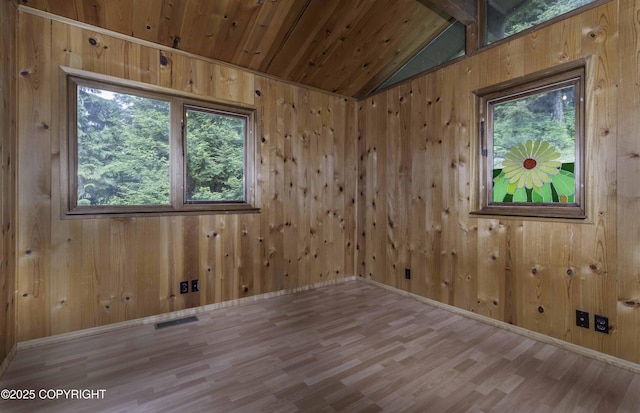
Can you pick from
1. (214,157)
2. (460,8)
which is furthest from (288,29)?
(460,8)

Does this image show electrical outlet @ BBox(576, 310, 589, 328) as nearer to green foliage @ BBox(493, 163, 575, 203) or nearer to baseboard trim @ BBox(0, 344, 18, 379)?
green foliage @ BBox(493, 163, 575, 203)

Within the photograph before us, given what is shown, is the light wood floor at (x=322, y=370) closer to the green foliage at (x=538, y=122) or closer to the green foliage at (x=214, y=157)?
the green foliage at (x=214, y=157)

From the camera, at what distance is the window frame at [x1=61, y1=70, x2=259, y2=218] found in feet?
7.66

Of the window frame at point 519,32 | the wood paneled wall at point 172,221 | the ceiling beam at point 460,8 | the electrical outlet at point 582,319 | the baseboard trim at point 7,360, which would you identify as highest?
the ceiling beam at point 460,8

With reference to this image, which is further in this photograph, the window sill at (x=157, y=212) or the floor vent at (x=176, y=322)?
the floor vent at (x=176, y=322)

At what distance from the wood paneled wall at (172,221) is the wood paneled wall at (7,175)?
0.08 meters

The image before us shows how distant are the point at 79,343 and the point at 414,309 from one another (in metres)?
2.91

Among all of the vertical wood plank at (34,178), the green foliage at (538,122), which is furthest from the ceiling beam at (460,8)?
the vertical wood plank at (34,178)

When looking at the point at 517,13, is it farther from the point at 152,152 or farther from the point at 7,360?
the point at 7,360

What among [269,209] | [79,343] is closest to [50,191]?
[79,343]

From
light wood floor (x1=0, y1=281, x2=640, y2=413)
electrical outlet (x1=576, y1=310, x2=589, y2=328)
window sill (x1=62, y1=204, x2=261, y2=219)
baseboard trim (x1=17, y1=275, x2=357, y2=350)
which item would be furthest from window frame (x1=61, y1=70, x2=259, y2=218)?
electrical outlet (x1=576, y1=310, x2=589, y2=328)

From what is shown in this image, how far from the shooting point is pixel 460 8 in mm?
2684

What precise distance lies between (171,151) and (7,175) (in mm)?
1111

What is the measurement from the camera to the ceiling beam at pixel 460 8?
103 inches
